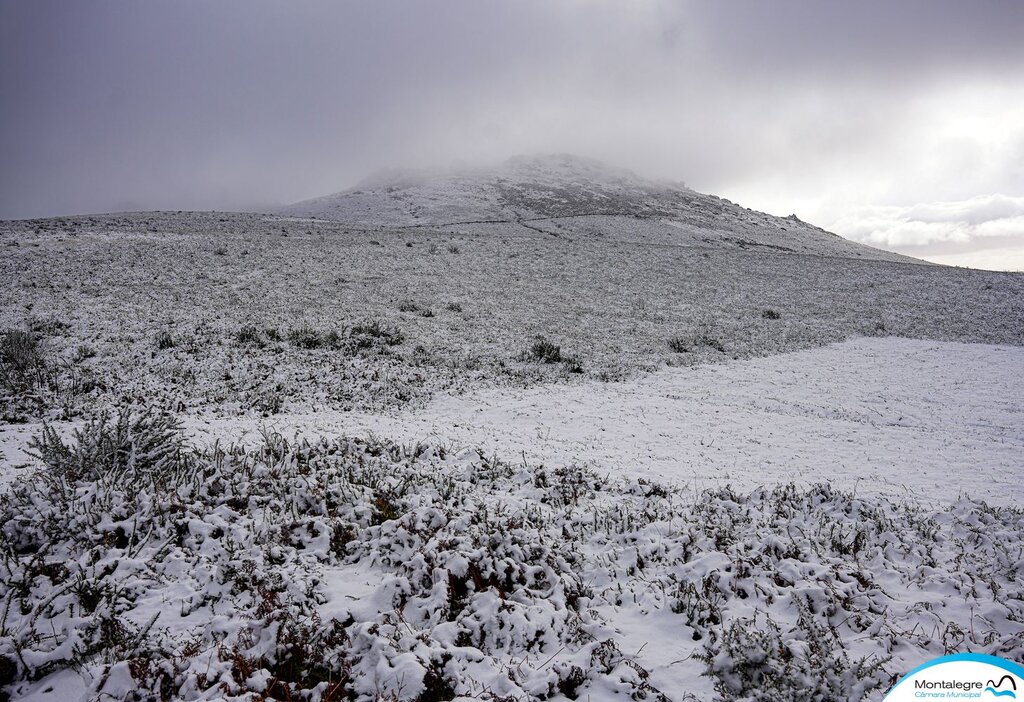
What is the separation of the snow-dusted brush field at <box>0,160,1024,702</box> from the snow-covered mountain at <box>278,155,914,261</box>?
28834 millimetres

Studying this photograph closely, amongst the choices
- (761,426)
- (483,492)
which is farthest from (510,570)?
(761,426)

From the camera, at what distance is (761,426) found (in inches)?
495

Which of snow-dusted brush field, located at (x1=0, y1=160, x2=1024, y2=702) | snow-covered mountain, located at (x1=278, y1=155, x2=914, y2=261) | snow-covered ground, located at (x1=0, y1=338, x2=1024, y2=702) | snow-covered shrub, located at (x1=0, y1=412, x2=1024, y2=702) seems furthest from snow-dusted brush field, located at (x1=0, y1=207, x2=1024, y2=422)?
snow-covered mountain, located at (x1=278, y1=155, x2=914, y2=261)

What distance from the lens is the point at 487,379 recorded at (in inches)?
612

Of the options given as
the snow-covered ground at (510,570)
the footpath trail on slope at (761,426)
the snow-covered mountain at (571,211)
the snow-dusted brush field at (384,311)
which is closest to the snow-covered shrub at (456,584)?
the snow-covered ground at (510,570)

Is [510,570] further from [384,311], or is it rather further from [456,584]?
[384,311]

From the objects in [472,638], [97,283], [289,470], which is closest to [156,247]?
[97,283]

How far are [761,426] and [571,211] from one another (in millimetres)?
53570

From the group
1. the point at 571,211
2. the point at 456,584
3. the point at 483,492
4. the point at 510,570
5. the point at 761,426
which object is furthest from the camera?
the point at 571,211

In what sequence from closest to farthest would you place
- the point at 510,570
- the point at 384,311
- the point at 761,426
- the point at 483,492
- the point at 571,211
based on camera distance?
the point at 510,570 < the point at 483,492 < the point at 761,426 < the point at 384,311 < the point at 571,211

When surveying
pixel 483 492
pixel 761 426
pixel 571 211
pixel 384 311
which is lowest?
pixel 483 492

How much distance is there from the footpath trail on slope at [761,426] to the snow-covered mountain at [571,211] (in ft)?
107

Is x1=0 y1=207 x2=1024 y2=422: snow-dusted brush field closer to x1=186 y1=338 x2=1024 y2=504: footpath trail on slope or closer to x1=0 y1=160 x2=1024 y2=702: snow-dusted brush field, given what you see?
x1=0 y1=160 x2=1024 y2=702: snow-dusted brush field

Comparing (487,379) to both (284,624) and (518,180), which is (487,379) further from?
(518,180)
